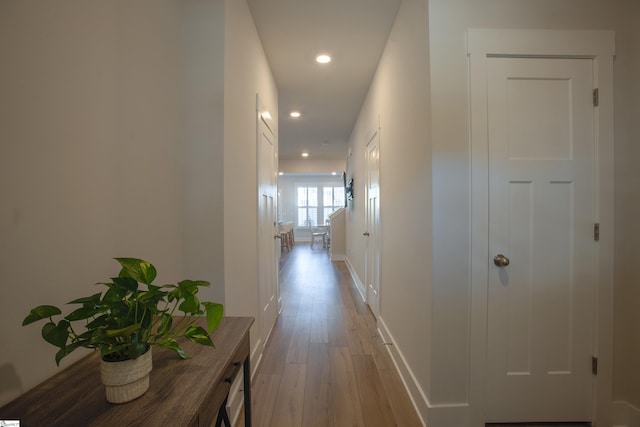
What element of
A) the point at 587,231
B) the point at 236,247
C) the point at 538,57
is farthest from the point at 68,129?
the point at 587,231

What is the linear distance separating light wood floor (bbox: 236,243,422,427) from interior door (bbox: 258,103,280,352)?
24 centimetres

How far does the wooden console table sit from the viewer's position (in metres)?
0.61

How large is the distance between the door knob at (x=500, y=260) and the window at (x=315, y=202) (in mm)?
9209

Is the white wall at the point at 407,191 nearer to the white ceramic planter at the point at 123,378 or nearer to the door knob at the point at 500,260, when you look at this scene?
the door knob at the point at 500,260

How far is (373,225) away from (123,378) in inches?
110

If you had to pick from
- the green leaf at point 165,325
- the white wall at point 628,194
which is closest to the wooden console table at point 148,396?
the green leaf at point 165,325

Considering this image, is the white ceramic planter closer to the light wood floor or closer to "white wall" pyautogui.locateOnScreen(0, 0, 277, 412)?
"white wall" pyautogui.locateOnScreen(0, 0, 277, 412)

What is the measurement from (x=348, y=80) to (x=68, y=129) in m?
2.87

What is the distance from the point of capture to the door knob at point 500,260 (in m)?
1.49

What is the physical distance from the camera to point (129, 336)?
0.67m

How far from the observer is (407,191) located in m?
1.92

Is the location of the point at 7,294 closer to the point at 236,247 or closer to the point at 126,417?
the point at 126,417

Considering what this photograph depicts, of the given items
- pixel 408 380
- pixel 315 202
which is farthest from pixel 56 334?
pixel 315 202

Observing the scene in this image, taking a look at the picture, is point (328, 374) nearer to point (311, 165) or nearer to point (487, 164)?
point (487, 164)
